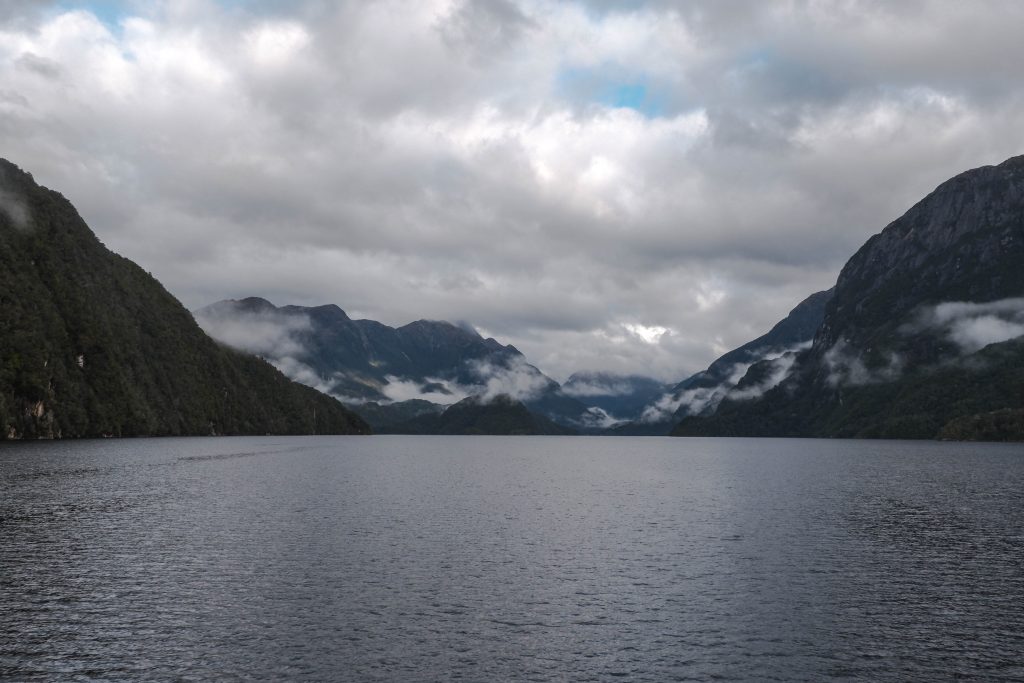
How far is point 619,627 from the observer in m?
45.9

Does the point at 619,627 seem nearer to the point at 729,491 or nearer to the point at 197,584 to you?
the point at 197,584

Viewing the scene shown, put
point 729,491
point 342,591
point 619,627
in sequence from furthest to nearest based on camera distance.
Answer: point 729,491
point 342,591
point 619,627

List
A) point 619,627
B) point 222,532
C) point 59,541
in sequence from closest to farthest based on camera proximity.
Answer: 1. point 619,627
2. point 59,541
3. point 222,532

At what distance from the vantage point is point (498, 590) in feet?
180

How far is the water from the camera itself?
38.9m

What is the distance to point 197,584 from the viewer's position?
5425 cm

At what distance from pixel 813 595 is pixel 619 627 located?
17.7 meters

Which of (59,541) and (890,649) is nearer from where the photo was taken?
(890,649)

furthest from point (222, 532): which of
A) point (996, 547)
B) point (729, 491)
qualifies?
point (729, 491)

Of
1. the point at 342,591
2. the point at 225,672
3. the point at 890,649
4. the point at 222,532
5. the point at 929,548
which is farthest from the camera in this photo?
the point at 222,532

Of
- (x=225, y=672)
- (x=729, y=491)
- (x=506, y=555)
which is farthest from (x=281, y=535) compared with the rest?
(x=729, y=491)

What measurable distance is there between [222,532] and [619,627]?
50166mm

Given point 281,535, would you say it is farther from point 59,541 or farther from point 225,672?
point 225,672

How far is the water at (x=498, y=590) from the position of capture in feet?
128
